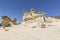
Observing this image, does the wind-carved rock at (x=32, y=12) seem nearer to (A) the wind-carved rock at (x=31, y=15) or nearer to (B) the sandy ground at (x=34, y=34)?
(A) the wind-carved rock at (x=31, y=15)

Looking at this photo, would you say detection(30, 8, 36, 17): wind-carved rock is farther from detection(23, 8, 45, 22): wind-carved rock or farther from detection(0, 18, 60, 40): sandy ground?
detection(0, 18, 60, 40): sandy ground

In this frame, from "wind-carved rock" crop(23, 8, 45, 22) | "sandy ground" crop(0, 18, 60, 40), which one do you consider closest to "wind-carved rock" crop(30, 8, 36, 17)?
"wind-carved rock" crop(23, 8, 45, 22)

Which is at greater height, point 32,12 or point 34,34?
point 32,12

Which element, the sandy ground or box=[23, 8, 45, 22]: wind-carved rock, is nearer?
the sandy ground

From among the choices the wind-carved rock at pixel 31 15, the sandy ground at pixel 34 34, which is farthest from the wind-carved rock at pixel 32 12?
the sandy ground at pixel 34 34

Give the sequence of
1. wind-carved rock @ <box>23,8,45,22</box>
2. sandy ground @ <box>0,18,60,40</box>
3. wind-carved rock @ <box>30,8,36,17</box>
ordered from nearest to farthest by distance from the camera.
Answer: sandy ground @ <box>0,18,60,40</box>, wind-carved rock @ <box>23,8,45,22</box>, wind-carved rock @ <box>30,8,36,17</box>

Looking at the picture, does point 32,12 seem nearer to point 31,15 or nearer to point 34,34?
point 31,15

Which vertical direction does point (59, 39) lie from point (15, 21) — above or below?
below

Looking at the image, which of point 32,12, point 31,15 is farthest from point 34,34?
point 32,12

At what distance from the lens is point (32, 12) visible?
20453 millimetres

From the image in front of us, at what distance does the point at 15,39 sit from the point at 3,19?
35.3ft

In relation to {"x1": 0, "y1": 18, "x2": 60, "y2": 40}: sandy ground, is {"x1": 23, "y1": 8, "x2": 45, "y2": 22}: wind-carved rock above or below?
above

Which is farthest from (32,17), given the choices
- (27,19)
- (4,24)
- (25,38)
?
(25,38)

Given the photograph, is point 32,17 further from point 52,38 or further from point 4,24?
point 52,38
